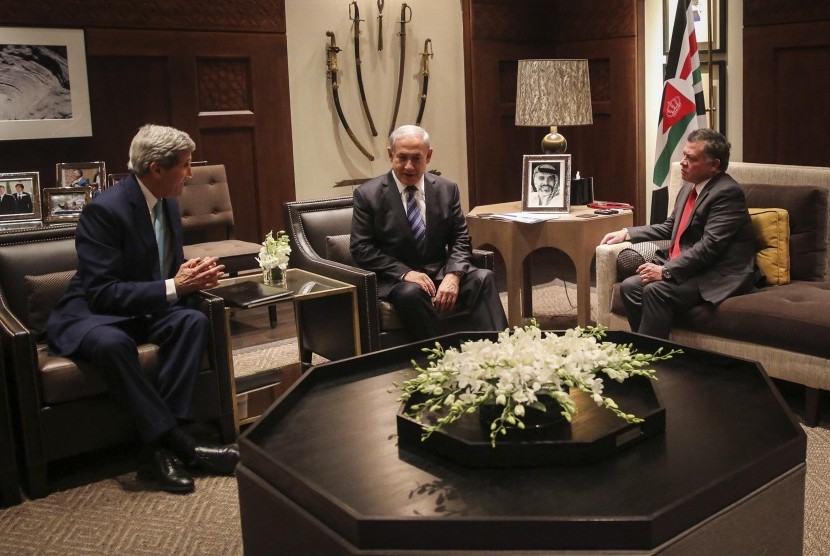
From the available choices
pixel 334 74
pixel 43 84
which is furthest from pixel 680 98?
pixel 43 84

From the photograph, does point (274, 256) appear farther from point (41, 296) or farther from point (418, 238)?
point (41, 296)

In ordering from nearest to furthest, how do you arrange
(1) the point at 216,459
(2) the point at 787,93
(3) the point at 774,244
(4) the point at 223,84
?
(1) the point at 216,459
(3) the point at 774,244
(2) the point at 787,93
(4) the point at 223,84

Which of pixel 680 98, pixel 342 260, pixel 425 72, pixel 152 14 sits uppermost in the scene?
pixel 152 14

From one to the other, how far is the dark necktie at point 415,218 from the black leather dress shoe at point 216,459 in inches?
50.0

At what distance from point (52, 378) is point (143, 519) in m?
0.55

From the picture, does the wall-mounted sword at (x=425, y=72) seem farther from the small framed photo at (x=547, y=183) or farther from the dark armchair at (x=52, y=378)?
the dark armchair at (x=52, y=378)

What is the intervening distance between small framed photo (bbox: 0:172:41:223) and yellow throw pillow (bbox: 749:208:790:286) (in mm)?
3271

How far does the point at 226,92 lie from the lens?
5.42m

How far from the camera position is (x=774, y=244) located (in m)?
3.81

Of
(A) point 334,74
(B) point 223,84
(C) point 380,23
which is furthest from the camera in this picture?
(C) point 380,23

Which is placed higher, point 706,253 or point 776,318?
point 706,253

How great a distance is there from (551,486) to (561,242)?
2790 millimetres

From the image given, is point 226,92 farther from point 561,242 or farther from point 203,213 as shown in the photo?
point 561,242

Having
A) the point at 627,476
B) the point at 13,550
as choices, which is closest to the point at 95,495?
the point at 13,550
